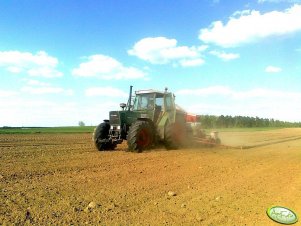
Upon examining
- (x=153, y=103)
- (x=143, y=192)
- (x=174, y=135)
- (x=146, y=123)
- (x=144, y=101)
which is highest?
(x=144, y=101)

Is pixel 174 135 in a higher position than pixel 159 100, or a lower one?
lower

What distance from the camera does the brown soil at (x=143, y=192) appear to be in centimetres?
561

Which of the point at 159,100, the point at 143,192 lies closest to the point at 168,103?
the point at 159,100

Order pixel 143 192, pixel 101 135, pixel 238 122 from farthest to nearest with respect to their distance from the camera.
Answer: pixel 238 122, pixel 101 135, pixel 143 192

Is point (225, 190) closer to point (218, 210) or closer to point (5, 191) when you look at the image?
point (218, 210)

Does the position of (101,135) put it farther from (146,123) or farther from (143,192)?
(143,192)

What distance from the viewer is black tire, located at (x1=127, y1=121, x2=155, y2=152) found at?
45.1ft

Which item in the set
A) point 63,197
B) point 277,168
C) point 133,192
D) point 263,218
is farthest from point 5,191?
point 277,168

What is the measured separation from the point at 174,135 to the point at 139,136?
6.61 feet

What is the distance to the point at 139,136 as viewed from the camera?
45.7 feet

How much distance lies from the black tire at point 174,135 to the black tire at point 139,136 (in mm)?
816

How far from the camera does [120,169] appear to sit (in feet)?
32.1

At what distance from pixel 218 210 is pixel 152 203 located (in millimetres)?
1092

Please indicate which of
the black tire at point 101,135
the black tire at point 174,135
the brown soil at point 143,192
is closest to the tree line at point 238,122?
the black tire at point 174,135
